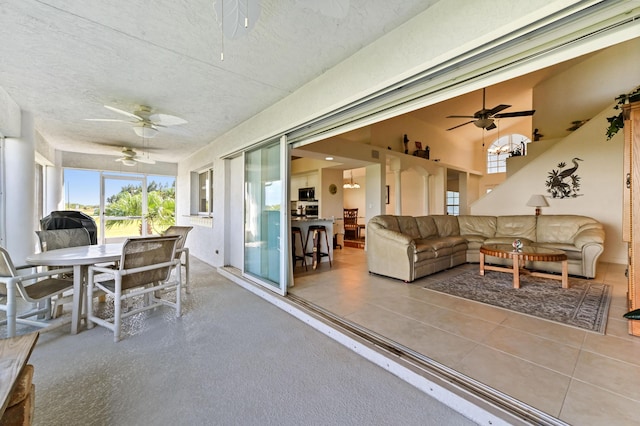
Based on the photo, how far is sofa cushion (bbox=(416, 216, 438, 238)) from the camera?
5301 mm

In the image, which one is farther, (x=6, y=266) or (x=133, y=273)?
(x=133, y=273)

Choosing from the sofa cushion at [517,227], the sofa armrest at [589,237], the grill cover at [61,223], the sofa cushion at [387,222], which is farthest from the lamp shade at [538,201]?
the grill cover at [61,223]

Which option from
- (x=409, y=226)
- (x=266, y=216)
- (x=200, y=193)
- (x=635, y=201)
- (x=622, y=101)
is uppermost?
(x=622, y=101)

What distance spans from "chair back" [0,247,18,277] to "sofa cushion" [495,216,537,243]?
702 centimetres

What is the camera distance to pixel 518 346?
206cm

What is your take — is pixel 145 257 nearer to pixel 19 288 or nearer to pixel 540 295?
pixel 19 288

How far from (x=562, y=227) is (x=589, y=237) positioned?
80cm

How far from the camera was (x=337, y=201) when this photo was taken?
8.13 metres

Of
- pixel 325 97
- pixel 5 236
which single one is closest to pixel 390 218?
pixel 325 97

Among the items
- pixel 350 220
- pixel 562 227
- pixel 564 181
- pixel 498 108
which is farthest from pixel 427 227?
pixel 350 220

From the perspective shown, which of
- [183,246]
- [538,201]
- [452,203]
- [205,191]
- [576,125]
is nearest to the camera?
[183,246]

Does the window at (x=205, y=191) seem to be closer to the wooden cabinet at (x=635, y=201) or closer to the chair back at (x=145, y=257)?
the chair back at (x=145, y=257)

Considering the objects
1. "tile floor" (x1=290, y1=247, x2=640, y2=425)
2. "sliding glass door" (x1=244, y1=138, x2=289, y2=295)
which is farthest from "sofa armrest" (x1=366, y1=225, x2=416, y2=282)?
"sliding glass door" (x1=244, y1=138, x2=289, y2=295)

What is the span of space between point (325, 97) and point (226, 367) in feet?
8.19
